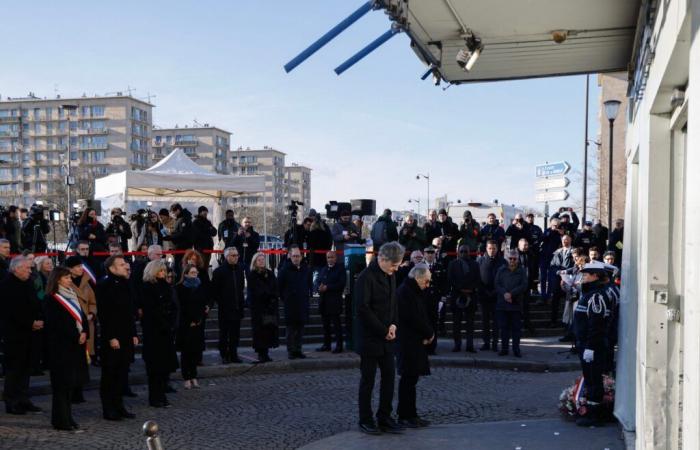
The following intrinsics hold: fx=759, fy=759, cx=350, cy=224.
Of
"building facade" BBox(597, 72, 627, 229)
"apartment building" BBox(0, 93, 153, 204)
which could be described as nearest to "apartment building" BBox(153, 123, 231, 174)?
"apartment building" BBox(0, 93, 153, 204)

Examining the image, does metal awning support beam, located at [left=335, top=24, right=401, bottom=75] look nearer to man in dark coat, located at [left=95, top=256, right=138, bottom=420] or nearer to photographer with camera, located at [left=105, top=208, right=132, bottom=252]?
man in dark coat, located at [left=95, top=256, right=138, bottom=420]

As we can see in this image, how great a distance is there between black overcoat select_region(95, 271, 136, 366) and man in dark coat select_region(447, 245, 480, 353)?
6.75m

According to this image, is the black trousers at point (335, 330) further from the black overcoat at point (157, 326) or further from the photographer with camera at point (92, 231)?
the photographer with camera at point (92, 231)

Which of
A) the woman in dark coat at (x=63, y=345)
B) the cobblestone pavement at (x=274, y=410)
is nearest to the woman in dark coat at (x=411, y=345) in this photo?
the cobblestone pavement at (x=274, y=410)

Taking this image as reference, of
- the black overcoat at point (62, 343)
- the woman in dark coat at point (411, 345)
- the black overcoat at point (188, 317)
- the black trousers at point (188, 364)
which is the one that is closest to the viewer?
the black overcoat at point (62, 343)

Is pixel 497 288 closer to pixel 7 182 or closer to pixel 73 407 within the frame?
pixel 73 407

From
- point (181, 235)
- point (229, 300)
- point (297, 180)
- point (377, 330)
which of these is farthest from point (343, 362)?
point (297, 180)

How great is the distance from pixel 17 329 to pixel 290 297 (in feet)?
16.2

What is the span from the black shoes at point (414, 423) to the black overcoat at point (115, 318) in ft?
11.1

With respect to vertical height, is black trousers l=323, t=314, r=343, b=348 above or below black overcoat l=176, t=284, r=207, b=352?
below

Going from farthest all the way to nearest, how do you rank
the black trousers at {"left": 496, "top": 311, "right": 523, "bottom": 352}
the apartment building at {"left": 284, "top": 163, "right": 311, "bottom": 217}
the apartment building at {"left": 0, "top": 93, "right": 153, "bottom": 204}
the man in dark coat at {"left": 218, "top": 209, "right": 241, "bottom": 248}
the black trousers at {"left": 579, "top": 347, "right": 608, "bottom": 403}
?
1. the apartment building at {"left": 284, "top": 163, "right": 311, "bottom": 217}
2. the apartment building at {"left": 0, "top": 93, "right": 153, "bottom": 204}
3. the man in dark coat at {"left": 218, "top": 209, "right": 241, "bottom": 248}
4. the black trousers at {"left": 496, "top": 311, "right": 523, "bottom": 352}
5. the black trousers at {"left": 579, "top": 347, "right": 608, "bottom": 403}

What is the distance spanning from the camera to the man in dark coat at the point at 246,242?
17000 mm

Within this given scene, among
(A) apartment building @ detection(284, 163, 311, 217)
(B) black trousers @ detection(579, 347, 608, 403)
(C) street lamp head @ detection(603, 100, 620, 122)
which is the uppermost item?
(A) apartment building @ detection(284, 163, 311, 217)

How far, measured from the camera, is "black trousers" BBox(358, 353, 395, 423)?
8.16 metres
